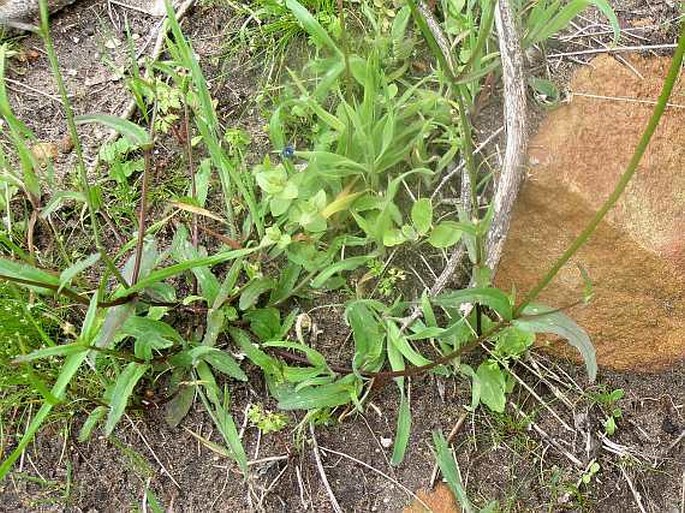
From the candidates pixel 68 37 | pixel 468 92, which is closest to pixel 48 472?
pixel 68 37

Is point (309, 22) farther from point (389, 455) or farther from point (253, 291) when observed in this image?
point (389, 455)

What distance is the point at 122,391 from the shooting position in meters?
1.64

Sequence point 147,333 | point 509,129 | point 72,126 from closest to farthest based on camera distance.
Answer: point 72,126 → point 147,333 → point 509,129

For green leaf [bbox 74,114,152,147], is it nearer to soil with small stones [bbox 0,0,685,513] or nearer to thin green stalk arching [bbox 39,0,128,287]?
thin green stalk arching [bbox 39,0,128,287]

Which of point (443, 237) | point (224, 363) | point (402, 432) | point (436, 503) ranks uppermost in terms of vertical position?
point (443, 237)

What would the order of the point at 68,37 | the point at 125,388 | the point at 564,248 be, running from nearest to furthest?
the point at 125,388 → the point at 564,248 → the point at 68,37

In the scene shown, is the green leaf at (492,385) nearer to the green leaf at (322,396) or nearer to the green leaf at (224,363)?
the green leaf at (322,396)

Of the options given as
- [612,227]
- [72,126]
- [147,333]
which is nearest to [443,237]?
[612,227]

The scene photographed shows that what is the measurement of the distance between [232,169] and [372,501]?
831mm

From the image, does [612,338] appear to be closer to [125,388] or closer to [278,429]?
[278,429]

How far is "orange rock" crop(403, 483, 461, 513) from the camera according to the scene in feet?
5.82

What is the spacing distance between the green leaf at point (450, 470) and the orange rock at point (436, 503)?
0.02m

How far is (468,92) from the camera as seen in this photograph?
6.22ft

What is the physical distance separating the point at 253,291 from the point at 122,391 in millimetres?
357
